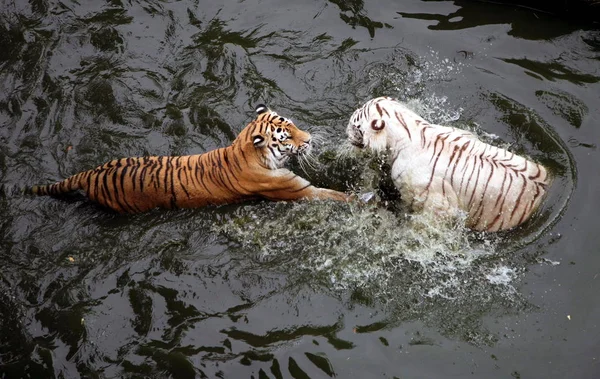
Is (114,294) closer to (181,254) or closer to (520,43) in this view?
(181,254)

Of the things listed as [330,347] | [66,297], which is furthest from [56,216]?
[330,347]

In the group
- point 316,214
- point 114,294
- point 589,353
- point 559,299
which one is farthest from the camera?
point 316,214

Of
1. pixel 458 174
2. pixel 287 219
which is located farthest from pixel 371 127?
pixel 287 219

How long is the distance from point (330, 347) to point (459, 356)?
1.89 ft

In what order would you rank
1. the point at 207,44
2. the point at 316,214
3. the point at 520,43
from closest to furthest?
the point at 316,214
the point at 520,43
the point at 207,44

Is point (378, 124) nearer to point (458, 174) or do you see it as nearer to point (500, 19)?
point (458, 174)

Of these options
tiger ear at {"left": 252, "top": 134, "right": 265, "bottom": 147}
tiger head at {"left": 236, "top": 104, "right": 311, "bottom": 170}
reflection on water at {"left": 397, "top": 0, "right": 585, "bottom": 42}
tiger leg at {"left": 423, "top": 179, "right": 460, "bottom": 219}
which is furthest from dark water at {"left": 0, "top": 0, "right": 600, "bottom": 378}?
tiger ear at {"left": 252, "top": 134, "right": 265, "bottom": 147}

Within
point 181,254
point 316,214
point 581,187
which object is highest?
point 581,187

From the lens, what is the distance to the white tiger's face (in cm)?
316

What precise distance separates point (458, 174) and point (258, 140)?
1049 mm

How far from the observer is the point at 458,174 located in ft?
9.87

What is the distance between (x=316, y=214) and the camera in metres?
3.32

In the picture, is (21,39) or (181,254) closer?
(181,254)

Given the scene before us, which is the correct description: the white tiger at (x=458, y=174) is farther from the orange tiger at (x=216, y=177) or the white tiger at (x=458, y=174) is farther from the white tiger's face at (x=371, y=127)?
the orange tiger at (x=216, y=177)
